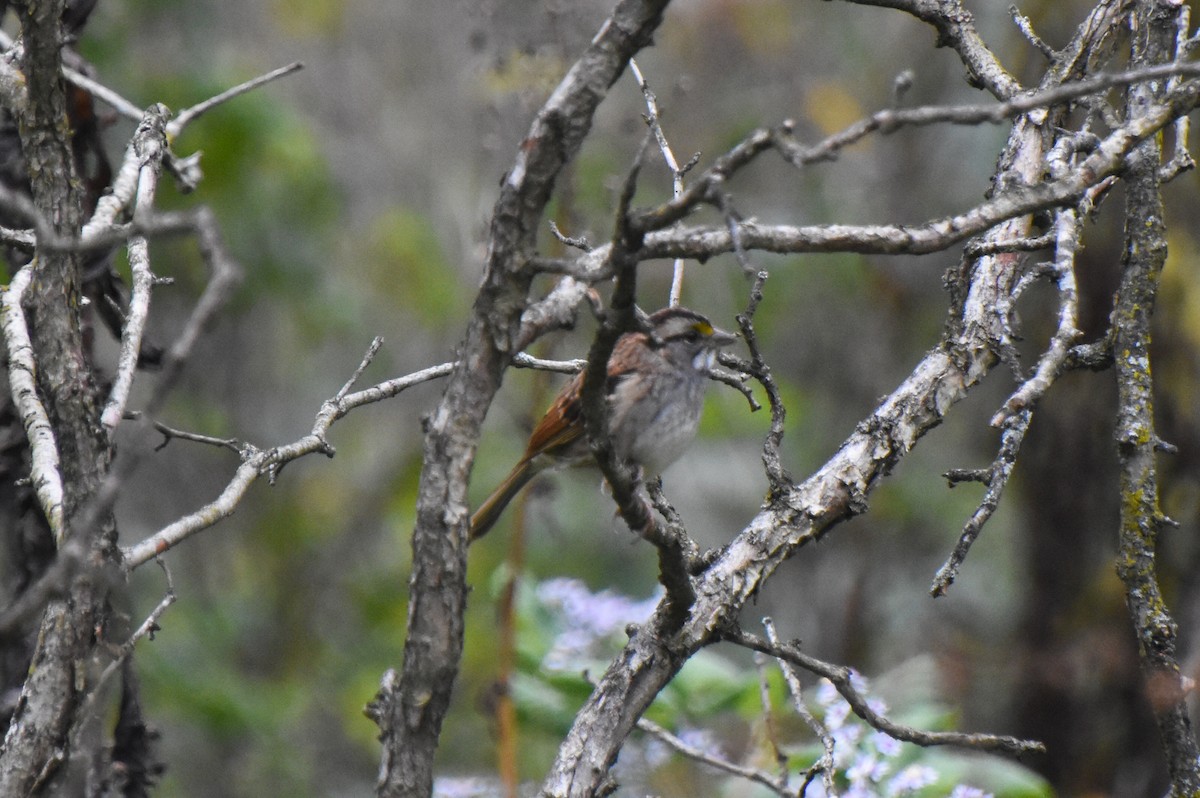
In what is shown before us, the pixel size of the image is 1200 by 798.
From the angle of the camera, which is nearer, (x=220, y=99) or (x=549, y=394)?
(x=220, y=99)

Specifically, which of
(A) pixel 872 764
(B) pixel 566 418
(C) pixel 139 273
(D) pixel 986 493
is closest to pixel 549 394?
(B) pixel 566 418

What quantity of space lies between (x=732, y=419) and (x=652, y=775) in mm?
3683

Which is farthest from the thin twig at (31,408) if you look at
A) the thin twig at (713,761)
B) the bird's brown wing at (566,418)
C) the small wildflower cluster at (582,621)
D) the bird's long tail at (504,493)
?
the small wildflower cluster at (582,621)

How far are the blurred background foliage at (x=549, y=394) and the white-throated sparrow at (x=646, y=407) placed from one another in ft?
2.17

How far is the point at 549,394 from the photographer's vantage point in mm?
6547

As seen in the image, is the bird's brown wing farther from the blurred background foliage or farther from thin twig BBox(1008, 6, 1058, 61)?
thin twig BBox(1008, 6, 1058, 61)

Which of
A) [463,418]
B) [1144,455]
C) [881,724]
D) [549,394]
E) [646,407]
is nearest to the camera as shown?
[463,418]

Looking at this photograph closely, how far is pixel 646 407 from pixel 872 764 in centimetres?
138

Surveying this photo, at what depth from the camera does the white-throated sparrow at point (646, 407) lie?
4.21 metres

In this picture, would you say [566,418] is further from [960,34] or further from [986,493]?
[986,493]

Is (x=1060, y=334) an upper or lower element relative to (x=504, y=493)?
lower

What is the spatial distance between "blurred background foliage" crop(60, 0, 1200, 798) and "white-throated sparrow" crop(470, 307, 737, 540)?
662 mm

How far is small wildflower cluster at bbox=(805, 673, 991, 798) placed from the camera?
11.3ft

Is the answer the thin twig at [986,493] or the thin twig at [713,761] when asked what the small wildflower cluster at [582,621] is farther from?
the thin twig at [986,493]
